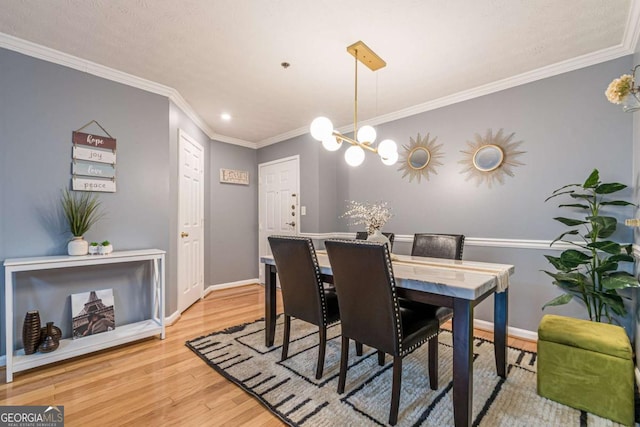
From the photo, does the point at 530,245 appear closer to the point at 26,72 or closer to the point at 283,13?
the point at 283,13

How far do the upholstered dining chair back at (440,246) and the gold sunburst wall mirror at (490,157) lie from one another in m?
0.82

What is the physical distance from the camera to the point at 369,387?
5.93 feet

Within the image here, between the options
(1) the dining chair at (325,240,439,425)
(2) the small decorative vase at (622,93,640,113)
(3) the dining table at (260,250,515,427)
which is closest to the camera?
(3) the dining table at (260,250,515,427)

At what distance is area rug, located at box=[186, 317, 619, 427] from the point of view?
153 centimetres

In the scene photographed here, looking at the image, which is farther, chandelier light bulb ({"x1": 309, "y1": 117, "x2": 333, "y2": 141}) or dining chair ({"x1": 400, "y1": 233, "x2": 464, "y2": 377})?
dining chair ({"x1": 400, "y1": 233, "x2": 464, "y2": 377})

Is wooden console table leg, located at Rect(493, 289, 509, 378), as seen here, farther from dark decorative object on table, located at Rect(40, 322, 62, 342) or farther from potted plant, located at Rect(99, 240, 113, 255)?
dark decorative object on table, located at Rect(40, 322, 62, 342)

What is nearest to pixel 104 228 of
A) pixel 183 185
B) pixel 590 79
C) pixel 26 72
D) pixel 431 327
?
pixel 183 185

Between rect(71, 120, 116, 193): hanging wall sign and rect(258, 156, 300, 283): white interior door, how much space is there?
2249 millimetres

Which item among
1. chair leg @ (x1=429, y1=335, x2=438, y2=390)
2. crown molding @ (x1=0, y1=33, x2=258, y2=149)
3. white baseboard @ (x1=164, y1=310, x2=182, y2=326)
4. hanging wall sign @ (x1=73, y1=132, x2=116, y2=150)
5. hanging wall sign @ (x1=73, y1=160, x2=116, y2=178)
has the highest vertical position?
crown molding @ (x1=0, y1=33, x2=258, y2=149)

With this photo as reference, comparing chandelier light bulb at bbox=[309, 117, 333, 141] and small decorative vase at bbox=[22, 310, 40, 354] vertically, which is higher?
chandelier light bulb at bbox=[309, 117, 333, 141]

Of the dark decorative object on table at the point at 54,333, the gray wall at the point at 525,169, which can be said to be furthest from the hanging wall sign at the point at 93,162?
the gray wall at the point at 525,169

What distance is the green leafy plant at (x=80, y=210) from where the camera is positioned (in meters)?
2.25

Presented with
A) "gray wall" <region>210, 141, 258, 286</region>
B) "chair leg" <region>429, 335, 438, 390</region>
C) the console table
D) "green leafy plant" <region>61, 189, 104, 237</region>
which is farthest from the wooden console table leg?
"gray wall" <region>210, 141, 258, 286</region>

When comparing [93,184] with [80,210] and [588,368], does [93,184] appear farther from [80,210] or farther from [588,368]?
[588,368]
